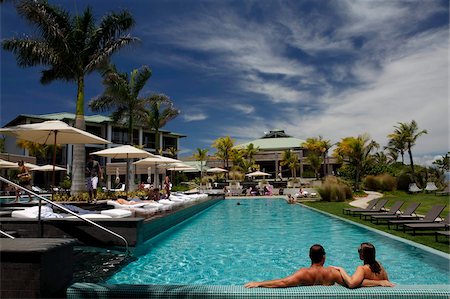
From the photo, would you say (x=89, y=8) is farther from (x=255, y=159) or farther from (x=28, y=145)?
(x=255, y=159)

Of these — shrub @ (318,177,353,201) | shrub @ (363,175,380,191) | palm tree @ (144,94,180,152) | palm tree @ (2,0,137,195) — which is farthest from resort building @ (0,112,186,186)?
palm tree @ (2,0,137,195)

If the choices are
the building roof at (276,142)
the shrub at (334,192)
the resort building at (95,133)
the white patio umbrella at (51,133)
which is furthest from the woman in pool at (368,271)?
the building roof at (276,142)

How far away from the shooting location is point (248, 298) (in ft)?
11.7

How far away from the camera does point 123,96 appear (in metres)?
23.6

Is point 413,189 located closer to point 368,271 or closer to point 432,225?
point 432,225

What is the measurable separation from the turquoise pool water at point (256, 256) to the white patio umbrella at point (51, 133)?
3.93 m

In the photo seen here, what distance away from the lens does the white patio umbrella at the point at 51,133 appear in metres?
9.66

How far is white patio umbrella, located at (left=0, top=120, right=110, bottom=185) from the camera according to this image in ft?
31.7

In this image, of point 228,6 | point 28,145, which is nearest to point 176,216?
point 228,6

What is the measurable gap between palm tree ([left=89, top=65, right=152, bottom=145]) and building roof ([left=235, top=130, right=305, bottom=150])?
34.9 meters

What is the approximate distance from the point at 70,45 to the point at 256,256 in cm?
1291

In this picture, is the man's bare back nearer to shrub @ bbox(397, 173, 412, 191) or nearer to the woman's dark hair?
the woman's dark hair

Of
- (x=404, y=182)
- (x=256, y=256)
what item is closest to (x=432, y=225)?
(x=256, y=256)

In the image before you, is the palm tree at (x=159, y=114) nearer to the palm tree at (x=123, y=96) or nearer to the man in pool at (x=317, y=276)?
the palm tree at (x=123, y=96)
